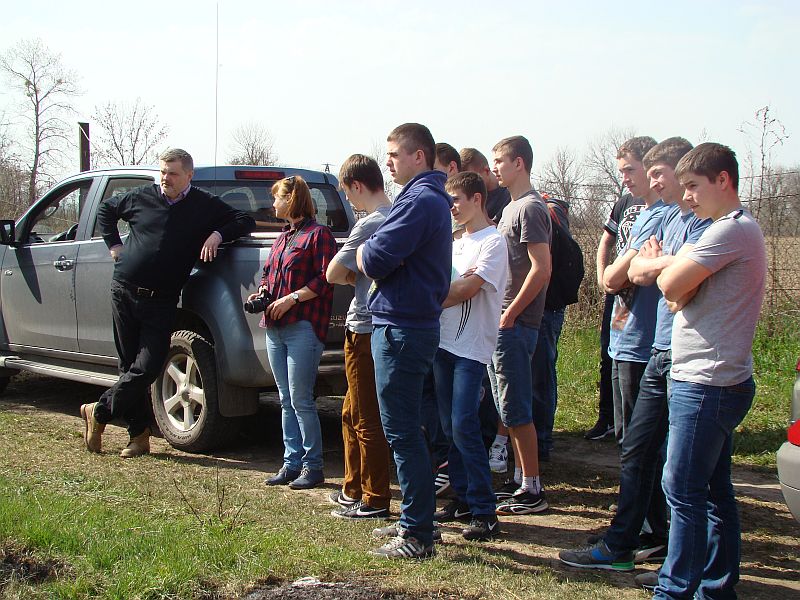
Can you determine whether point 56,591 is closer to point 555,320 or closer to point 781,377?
point 555,320

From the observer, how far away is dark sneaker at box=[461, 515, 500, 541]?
456cm

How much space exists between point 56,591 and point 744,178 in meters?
7.82

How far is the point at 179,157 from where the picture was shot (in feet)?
20.4

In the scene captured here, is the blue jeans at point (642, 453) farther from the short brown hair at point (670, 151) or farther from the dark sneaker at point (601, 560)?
the short brown hair at point (670, 151)

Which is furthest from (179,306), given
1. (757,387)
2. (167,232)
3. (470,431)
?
(757,387)

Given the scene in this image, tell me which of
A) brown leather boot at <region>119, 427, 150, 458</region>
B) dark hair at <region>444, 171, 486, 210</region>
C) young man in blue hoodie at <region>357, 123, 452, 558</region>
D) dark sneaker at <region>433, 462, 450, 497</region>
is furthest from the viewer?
brown leather boot at <region>119, 427, 150, 458</region>

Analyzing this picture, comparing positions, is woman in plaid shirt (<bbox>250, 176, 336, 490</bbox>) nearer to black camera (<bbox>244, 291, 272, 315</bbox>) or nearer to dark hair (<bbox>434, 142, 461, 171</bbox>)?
black camera (<bbox>244, 291, 272, 315</bbox>)

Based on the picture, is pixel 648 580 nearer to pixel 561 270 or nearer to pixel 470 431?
pixel 470 431

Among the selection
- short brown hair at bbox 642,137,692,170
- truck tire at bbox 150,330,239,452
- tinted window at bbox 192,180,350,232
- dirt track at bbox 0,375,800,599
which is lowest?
dirt track at bbox 0,375,800,599

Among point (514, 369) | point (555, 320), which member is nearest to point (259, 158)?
point (555, 320)

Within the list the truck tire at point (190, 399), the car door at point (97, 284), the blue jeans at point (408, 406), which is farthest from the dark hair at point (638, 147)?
the car door at point (97, 284)

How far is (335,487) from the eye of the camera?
5676mm

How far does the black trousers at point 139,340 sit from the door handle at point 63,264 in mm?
1074

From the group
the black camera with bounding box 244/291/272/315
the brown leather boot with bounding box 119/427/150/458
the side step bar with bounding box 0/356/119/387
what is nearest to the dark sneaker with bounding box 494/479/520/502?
the black camera with bounding box 244/291/272/315
